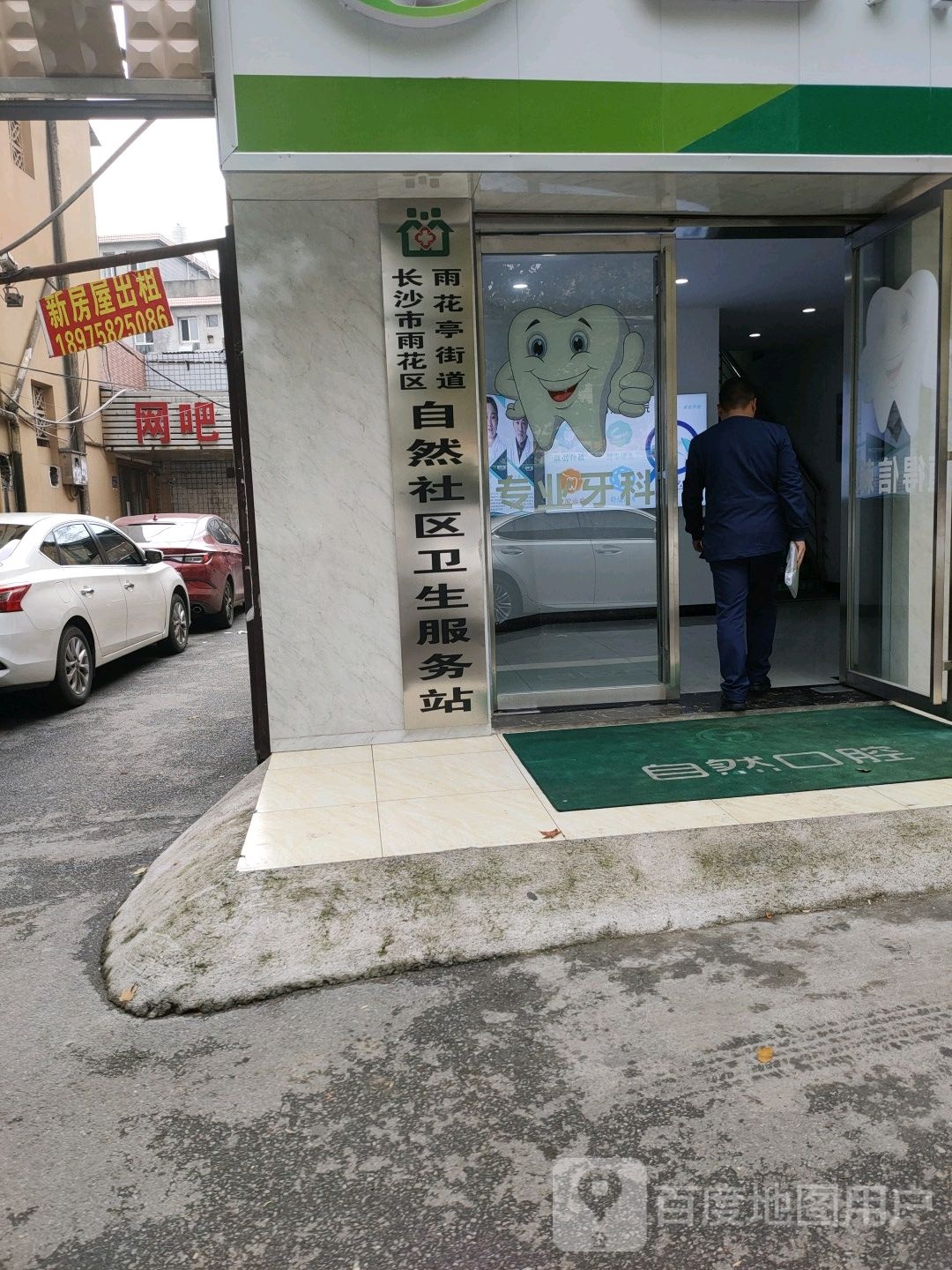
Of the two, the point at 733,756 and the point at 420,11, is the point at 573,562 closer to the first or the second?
the point at 733,756

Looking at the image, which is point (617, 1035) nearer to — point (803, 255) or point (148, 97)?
point (148, 97)

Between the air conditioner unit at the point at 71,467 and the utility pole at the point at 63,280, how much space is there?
0.18 m

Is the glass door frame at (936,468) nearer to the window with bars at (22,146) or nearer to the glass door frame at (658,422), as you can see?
the glass door frame at (658,422)

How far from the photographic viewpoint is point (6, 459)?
1401 centimetres

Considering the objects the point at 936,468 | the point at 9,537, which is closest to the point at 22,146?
the point at 9,537

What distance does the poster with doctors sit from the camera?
5.89 m

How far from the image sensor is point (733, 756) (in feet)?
15.9

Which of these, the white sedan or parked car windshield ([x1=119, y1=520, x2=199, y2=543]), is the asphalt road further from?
parked car windshield ([x1=119, y1=520, x2=199, y2=543])

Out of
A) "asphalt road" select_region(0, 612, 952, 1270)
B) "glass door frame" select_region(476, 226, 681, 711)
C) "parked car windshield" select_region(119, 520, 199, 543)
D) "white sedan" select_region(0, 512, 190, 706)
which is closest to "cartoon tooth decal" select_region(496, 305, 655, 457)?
"glass door frame" select_region(476, 226, 681, 711)

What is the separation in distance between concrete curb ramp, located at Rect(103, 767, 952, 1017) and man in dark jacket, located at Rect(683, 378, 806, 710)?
202 cm

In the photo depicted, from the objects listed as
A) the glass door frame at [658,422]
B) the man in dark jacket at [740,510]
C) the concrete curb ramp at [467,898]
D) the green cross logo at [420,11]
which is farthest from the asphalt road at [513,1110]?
the green cross logo at [420,11]

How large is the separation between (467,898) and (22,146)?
16.2 metres

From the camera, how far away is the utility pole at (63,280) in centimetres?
1622

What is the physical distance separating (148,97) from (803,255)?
5446 mm
